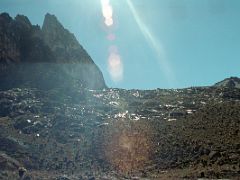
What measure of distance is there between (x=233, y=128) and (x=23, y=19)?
10604 cm

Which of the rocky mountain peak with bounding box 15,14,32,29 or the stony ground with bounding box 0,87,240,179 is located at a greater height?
the rocky mountain peak with bounding box 15,14,32,29

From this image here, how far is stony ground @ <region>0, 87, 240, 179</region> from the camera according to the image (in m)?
95.0

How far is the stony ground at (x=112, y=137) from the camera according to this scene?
95.0 meters

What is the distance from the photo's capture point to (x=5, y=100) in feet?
493

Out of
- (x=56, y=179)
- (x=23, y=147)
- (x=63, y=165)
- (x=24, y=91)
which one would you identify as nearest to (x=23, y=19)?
(x=24, y=91)

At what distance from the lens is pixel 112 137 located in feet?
389


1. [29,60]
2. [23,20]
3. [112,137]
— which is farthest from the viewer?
[23,20]

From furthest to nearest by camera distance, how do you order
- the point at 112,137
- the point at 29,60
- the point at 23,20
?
the point at 23,20 → the point at 29,60 → the point at 112,137

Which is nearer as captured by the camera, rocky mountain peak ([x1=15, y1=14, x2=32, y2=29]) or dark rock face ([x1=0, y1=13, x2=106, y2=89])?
dark rock face ([x1=0, y1=13, x2=106, y2=89])

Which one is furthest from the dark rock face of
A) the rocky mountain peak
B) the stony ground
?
the stony ground

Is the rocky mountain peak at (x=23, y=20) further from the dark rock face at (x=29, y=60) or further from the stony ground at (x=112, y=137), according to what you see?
the stony ground at (x=112, y=137)

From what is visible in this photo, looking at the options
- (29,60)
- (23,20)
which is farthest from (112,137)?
(23,20)

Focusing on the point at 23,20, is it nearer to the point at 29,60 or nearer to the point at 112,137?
the point at 29,60

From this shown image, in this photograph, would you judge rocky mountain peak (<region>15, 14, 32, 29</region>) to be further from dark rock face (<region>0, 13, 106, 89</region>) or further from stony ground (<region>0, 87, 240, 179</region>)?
stony ground (<region>0, 87, 240, 179</region>)
